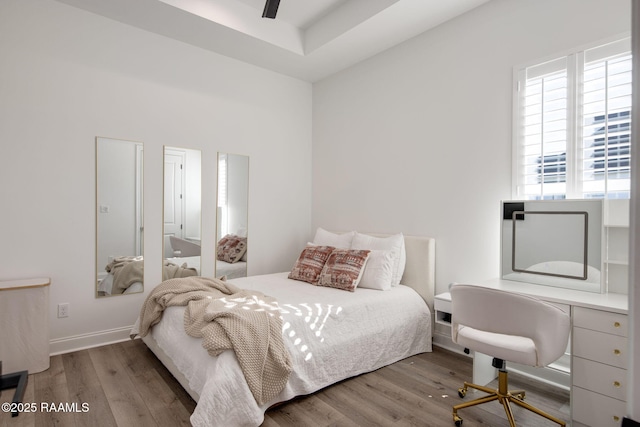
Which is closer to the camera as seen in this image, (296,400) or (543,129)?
(296,400)

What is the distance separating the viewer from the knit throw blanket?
6.43ft

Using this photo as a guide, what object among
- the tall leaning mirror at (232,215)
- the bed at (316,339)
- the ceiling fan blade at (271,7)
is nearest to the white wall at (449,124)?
the bed at (316,339)

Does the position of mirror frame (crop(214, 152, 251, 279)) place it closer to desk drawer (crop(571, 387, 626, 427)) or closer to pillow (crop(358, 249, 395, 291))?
pillow (crop(358, 249, 395, 291))

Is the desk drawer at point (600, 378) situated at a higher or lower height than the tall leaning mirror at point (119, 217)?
lower

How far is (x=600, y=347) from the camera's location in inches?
72.1

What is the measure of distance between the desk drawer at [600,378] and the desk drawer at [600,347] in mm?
29

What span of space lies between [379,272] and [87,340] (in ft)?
8.68

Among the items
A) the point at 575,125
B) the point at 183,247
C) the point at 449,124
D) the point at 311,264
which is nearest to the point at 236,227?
the point at 183,247

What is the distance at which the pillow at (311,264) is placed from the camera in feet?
11.1

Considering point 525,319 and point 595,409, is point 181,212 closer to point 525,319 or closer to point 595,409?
point 525,319

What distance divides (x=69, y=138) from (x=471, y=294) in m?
3.35

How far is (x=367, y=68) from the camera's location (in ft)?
12.9

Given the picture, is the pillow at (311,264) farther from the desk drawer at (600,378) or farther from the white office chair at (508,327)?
the desk drawer at (600,378)

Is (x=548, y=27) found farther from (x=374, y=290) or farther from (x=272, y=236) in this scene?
(x=272, y=236)
